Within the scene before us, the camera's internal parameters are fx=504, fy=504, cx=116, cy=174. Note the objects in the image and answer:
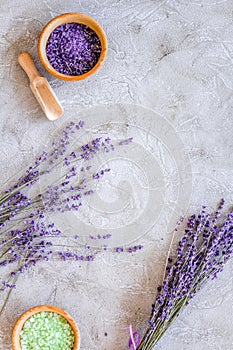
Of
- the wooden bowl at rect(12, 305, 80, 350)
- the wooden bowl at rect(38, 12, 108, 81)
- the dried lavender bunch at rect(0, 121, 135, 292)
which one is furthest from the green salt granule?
the wooden bowl at rect(38, 12, 108, 81)

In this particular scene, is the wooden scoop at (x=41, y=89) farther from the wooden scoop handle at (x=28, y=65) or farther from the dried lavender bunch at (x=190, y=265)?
the dried lavender bunch at (x=190, y=265)

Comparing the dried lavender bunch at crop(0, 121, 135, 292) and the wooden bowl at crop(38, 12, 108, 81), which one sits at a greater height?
the wooden bowl at crop(38, 12, 108, 81)

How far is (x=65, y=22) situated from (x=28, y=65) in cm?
17

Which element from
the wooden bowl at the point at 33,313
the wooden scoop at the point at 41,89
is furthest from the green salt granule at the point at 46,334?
the wooden scoop at the point at 41,89

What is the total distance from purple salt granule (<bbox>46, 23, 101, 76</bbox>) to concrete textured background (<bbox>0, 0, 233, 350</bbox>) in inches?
2.6

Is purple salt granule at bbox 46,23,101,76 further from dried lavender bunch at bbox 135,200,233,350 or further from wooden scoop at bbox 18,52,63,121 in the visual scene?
dried lavender bunch at bbox 135,200,233,350

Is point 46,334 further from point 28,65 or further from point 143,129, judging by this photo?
point 28,65

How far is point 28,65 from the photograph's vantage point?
151 cm

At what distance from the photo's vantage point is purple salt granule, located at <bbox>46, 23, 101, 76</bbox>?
149 centimetres

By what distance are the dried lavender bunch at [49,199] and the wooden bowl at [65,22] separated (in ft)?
0.52

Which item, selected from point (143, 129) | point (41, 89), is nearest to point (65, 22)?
point (41, 89)

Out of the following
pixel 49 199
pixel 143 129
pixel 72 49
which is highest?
pixel 72 49

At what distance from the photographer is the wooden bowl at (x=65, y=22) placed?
148cm

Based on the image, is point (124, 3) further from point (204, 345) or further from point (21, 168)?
point (204, 345)
